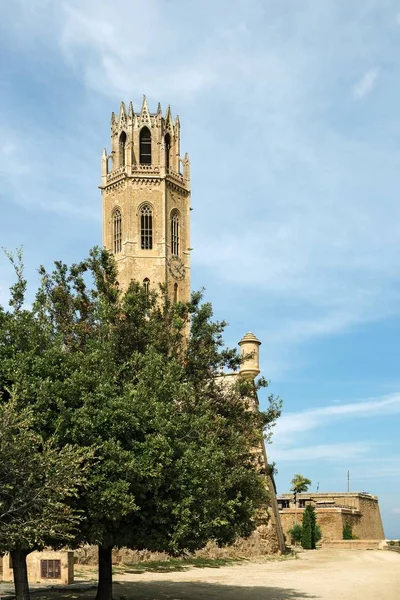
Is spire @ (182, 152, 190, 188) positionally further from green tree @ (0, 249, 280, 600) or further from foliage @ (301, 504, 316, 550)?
green tree @ (0, 249, 280, 600)

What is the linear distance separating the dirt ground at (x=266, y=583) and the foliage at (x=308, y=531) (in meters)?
14.8

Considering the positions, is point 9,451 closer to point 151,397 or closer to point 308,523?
point 151,397

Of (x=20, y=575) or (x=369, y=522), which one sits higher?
(x=369, y=522)

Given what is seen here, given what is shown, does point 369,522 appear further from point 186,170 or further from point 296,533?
point 186,170

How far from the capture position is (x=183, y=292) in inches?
3137

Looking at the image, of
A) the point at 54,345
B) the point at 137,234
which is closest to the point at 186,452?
the point at 54,345

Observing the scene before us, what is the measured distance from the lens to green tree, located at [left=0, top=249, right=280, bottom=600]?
53.4ft

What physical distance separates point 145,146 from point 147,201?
706 cm

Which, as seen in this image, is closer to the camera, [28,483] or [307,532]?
[28,483]

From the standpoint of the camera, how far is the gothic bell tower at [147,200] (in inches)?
3056

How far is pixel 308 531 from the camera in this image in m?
50.7

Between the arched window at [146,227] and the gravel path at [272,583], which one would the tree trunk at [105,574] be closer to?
the gravel path at [272,583]

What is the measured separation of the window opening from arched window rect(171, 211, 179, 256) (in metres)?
56.2

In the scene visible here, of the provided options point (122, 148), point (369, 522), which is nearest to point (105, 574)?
point (369, 522)
